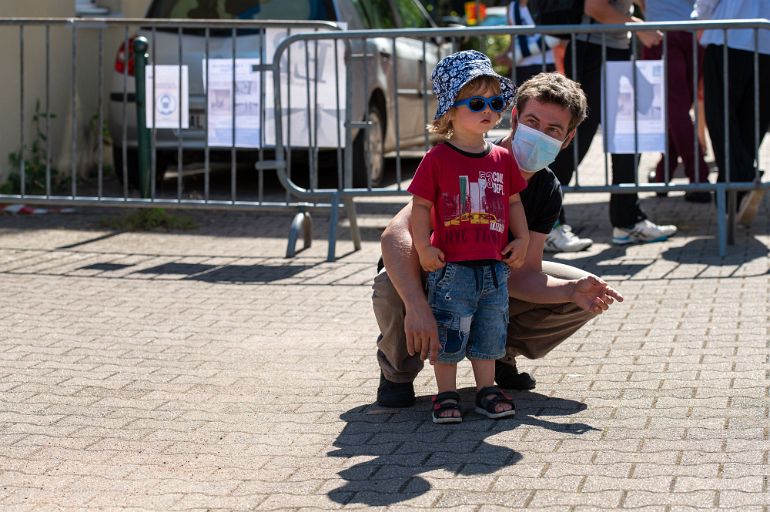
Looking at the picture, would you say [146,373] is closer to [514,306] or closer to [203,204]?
[514,306]

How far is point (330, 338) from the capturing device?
6180 mm

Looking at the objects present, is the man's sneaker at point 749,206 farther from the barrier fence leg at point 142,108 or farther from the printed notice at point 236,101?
the barrier fence leg at point 142,108

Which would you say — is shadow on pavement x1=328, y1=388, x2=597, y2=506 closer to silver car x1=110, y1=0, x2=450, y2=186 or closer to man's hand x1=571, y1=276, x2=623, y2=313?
man's hand x1=571, y1=276, x2=623, y2=313

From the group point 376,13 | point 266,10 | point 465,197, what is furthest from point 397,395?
point 376,13

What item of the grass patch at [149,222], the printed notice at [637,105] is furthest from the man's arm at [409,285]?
the grass patch at [149,222]

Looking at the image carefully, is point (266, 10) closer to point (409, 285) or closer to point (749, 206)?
point (749, 206)

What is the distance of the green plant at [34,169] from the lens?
1044 centimetres

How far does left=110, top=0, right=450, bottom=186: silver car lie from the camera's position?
32.0 ft

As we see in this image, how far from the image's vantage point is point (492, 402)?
4691 mm

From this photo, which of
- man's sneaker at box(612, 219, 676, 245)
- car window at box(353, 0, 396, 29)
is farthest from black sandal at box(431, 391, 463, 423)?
car window at box(353, 0, 396, 29)

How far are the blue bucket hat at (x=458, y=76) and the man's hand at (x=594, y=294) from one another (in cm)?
66

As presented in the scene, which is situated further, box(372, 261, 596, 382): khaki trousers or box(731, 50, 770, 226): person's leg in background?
box(731, 50, 770, 226): person's leg in background

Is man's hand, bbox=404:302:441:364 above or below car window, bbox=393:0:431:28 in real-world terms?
below

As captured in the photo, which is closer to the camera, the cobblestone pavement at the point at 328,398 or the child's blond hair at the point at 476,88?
the cobblestone pavement at the point at 328,398
